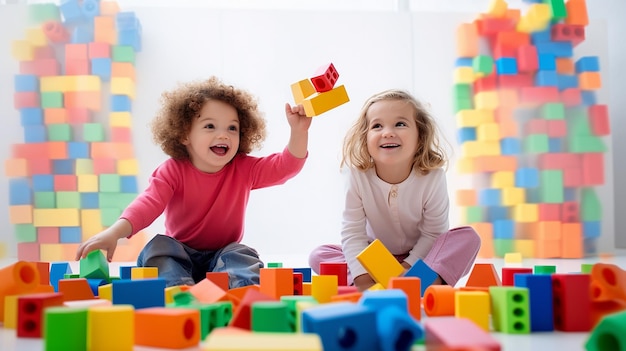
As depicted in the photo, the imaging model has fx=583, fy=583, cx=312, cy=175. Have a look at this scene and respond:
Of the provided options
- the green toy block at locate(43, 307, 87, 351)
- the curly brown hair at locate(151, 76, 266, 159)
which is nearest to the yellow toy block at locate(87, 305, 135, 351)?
the green toy block at locate(43, 307, 87, 351)

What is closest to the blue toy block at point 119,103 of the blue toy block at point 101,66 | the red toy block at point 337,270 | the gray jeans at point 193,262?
the blue toy block at point 101,66

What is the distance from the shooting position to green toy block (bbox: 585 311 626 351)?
57 centimetres

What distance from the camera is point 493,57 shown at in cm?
281

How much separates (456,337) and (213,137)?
1.06 m

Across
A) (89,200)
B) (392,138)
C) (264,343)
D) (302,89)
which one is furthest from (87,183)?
(264,343)

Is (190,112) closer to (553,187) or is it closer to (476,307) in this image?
(476,307)

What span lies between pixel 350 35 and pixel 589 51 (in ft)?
3.84

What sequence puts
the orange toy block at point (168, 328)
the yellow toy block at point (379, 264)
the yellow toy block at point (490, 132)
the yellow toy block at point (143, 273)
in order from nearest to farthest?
the orange toy block at point (168, 328) → the yellow toy block at point (379, 264) → the yellow toy block at point (143, 273) → the yellow toy block at point (490, 132)

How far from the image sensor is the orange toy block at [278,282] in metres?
1.00

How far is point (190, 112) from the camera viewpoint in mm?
1555

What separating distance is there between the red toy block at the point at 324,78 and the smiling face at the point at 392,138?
162 millimetres

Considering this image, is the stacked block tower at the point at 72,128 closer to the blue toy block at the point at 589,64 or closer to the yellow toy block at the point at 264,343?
the blue toy block at the point at 589,64

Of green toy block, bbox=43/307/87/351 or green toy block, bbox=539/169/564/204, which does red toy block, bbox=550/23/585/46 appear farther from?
green toy block, bbox=43/307/87/351

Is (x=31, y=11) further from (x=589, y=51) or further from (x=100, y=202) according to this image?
(x=589, y=51)
